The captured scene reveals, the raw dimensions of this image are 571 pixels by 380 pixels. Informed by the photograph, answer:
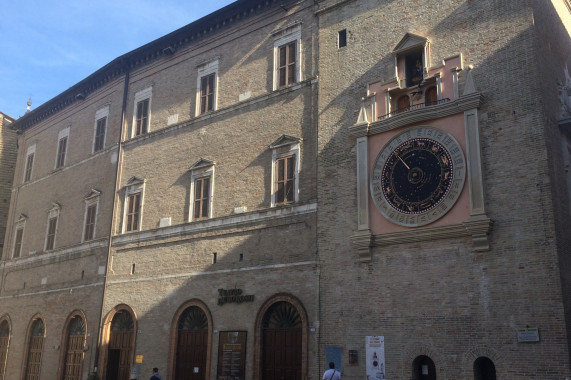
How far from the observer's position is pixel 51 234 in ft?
Answer: 95.1

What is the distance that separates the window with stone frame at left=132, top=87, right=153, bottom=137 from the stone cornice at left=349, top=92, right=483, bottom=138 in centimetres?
1104

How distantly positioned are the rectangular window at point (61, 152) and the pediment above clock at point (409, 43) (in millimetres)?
19290

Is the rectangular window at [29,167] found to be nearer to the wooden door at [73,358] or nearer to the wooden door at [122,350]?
the wooden door at [73,358]

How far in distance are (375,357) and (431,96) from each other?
7372 mm

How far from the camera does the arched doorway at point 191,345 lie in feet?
66.1

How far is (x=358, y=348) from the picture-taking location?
16.3 meters

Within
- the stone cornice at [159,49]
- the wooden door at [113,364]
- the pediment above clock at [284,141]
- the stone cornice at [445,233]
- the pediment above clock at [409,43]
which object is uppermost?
the stone cornice at [159,49]

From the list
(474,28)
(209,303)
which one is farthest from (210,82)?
(474,28)

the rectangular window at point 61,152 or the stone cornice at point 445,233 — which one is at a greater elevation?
the rectangular window at point 61,152

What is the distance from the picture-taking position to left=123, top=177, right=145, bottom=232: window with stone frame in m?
24.1

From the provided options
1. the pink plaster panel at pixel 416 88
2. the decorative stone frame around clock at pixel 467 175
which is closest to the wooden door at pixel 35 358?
the decorative stone frame around clock at pixel 467 175

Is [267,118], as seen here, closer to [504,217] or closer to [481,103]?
[481,103]

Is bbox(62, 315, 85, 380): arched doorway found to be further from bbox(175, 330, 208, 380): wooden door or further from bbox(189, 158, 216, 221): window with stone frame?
bbox(189, 158, 216, 221): window with stone frame

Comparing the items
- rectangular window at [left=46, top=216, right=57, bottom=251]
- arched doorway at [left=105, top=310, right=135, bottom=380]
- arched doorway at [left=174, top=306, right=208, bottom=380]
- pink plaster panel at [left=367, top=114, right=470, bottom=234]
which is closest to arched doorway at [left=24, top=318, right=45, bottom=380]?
rectangular window at [left=46, top=216, right=57, bottom=251]
